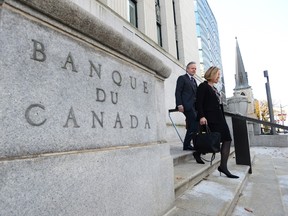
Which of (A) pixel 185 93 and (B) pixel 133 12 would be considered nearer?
(A) pixel 185 93

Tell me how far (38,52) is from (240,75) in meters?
48.5

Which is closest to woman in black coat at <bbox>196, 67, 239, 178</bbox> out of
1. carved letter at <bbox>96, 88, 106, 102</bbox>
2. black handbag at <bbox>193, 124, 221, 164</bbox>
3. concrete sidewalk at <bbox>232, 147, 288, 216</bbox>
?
black handbag at <bbox>193, 124, 221, 164</bbox>

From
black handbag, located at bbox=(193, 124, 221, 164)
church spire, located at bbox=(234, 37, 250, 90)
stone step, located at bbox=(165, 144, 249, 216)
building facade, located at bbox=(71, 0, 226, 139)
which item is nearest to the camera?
stone step, located at bbox=(165, 144, 249, 216)

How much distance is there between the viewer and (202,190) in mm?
3141

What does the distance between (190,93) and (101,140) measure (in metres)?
3.27

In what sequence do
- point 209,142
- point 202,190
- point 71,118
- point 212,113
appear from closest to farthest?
point 71,118, point 202,190, point 209,142, point 212,113

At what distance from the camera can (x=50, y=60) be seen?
58.4 inches

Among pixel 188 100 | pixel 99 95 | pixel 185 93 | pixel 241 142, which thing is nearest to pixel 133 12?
pixel 185 93

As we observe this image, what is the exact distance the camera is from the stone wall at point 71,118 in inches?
49.2

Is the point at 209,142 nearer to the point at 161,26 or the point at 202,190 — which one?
the point at 202,190

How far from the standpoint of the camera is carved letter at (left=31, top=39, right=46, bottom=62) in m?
1.40

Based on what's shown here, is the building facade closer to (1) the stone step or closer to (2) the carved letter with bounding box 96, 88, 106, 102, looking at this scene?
(1) the stone step

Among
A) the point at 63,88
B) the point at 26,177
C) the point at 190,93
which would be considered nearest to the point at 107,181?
the point at 26,177

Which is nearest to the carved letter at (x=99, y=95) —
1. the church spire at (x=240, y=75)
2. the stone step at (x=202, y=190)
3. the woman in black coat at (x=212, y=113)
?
the stone step at (x=202, y=190)
